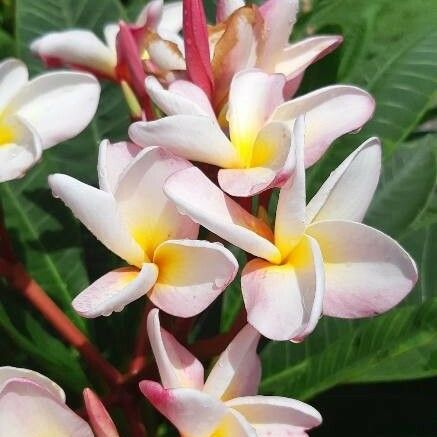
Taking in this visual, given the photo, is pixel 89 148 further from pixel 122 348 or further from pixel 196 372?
pixel 196 372

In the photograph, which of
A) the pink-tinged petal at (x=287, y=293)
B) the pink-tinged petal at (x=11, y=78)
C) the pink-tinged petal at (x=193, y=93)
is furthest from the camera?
the pink-tinged petal at (x=11, y=78)

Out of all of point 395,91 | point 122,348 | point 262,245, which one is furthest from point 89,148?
point 262,245

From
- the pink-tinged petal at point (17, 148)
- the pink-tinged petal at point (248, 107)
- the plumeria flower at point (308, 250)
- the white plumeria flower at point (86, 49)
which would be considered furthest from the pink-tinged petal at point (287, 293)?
A: the white plumeria flower at point (86, 49)

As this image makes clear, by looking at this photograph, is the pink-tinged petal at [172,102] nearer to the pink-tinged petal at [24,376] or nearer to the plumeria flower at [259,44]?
the plumeria flower at [259,44]

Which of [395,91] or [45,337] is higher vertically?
[395,91]

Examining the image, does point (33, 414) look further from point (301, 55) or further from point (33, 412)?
point (301, 55)
